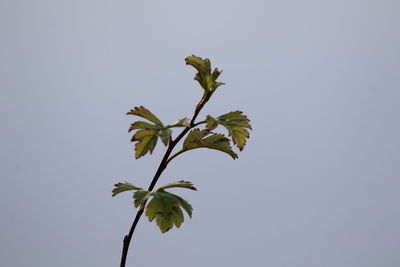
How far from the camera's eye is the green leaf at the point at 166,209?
21.1 inches

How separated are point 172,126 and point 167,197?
8 centimetres

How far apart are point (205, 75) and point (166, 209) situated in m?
0.16

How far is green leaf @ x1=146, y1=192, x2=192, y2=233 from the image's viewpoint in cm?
54

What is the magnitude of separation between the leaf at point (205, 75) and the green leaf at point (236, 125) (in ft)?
0.12

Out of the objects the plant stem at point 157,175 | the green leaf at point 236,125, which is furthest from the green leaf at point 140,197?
the green leaf at point 236,125

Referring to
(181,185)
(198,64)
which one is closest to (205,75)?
(198,64)

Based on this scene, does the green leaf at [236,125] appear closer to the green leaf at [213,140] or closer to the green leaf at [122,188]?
the green leaf at [213,140]

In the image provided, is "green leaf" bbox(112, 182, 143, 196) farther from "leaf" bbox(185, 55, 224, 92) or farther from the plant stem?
"leaf" bbox(185, 55, 224, 92)

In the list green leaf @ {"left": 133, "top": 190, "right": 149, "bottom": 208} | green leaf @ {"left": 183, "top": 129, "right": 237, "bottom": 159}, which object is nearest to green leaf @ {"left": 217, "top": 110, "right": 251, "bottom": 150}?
green leaf @ {"left": 183, "top": 129, "right": 237, "bottom": 159}

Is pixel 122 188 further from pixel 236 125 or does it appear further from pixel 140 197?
pixel 236 125

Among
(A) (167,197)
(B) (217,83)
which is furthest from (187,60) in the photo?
(A) (167,197)

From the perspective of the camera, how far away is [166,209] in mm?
542

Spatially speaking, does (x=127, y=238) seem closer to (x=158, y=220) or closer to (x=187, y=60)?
(x=158, y=220)

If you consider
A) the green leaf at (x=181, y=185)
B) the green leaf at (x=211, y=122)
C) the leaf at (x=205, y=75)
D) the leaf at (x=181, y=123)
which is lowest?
the green leaf at (x=181, y=185)
